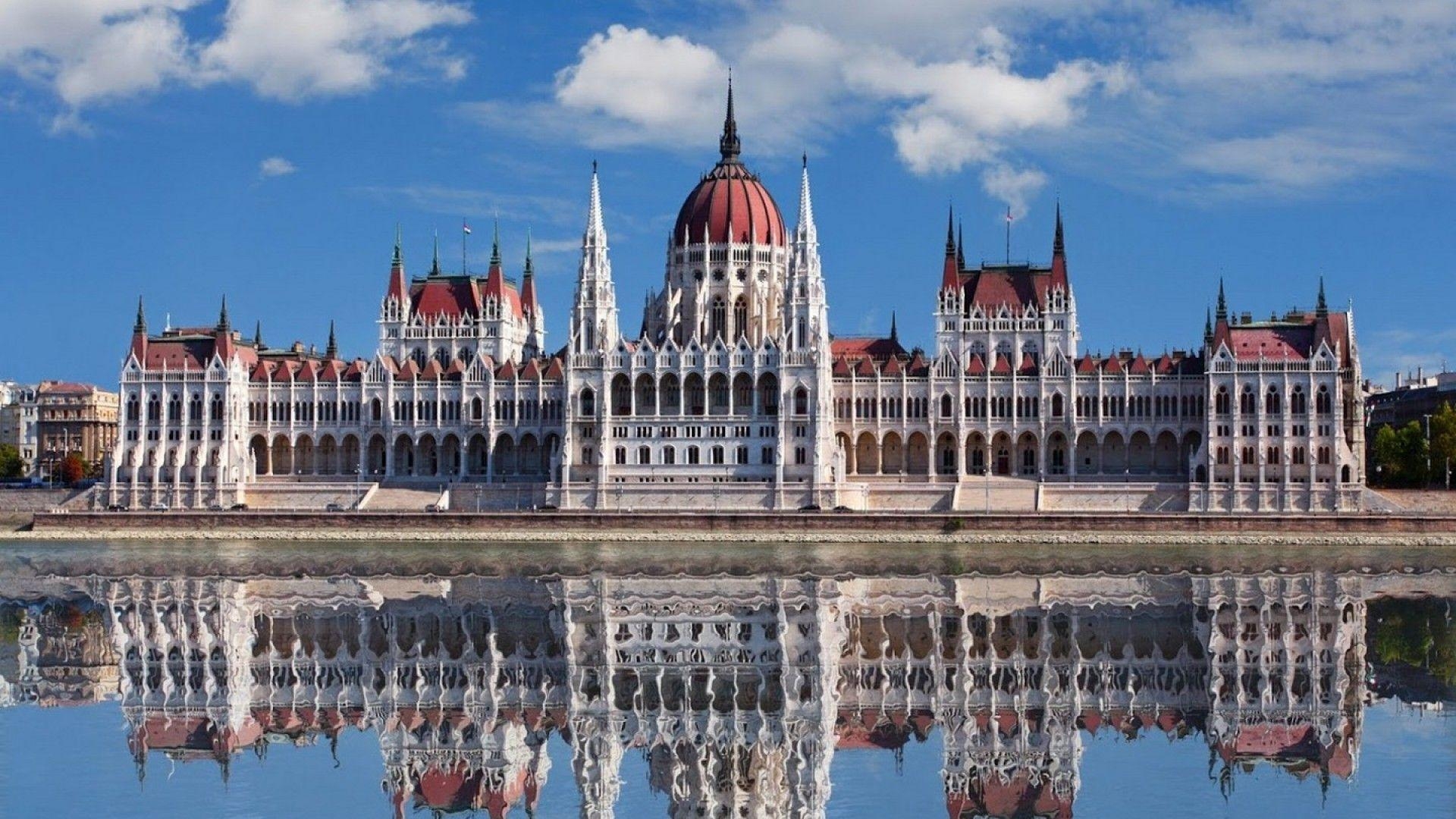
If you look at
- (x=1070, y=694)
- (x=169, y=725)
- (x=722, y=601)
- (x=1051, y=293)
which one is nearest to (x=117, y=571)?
(x=722, y=601)

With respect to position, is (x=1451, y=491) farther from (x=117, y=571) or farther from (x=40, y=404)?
(x=40, y=404)

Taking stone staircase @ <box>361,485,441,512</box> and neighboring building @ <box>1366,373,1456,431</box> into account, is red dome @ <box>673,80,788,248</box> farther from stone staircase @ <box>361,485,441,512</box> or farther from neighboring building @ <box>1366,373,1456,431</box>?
neighboring building @ <box>1366,373,1456,431</box>

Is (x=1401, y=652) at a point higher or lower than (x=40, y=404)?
lower

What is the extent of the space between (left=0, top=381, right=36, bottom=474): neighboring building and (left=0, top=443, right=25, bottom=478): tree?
18514 mm

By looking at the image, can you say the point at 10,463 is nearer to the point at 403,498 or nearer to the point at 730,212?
the point at 403,498

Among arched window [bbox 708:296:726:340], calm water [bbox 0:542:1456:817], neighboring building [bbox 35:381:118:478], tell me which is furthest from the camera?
neighboring building [bbox 35:381:118:478]

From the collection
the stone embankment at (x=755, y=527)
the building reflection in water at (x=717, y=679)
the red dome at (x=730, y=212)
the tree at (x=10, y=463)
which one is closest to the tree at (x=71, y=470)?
the tree at (x=10, y=463)

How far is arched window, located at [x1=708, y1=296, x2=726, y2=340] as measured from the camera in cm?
12138

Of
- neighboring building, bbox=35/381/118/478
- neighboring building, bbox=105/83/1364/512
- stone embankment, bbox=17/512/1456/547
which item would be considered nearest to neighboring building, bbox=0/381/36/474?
neighboring building, bbox=35/381/118/478

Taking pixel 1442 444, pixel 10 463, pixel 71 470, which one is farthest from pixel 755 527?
pixel 10 463

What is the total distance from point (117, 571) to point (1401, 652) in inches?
1984

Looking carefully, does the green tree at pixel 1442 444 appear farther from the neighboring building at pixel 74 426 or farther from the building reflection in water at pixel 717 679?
the neighboring building at pixel 74 426

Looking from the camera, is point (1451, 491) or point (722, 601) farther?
point (1451, 491)

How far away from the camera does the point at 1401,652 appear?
49.5 meters
